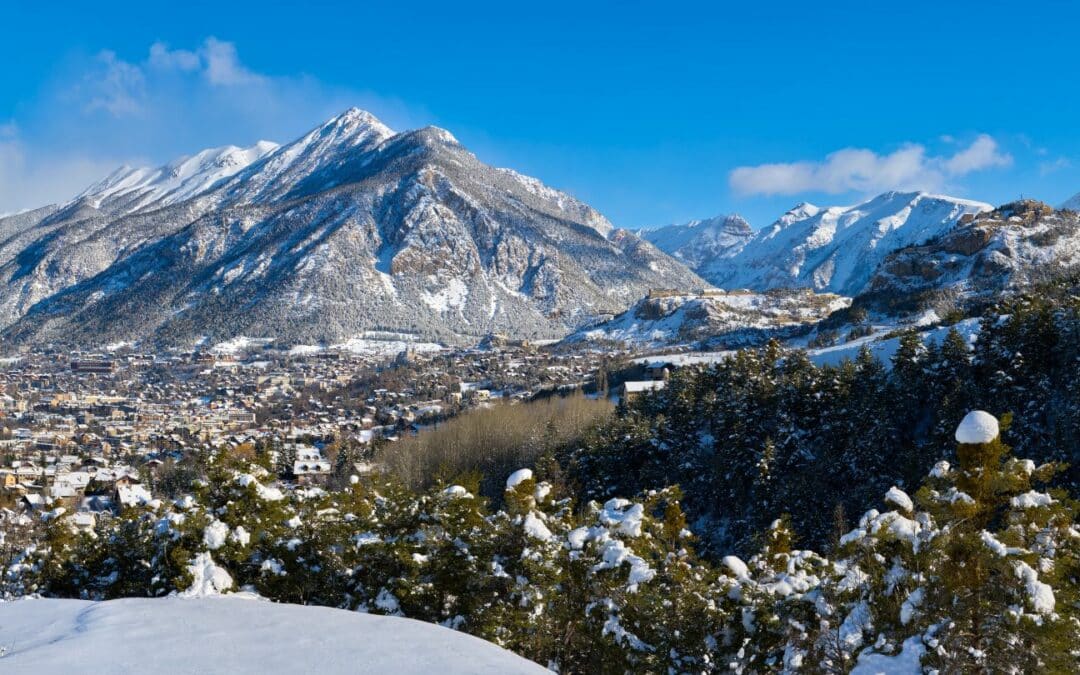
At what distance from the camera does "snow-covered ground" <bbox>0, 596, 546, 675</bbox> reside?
4559 mm

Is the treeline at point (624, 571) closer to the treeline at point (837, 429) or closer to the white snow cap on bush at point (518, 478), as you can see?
the white snow cap on bush at point (518, 478)

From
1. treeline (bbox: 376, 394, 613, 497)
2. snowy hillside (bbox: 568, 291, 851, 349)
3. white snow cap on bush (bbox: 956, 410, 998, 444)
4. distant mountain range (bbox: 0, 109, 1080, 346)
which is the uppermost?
distant mountain range (bbox: 0, 109, 1080, 346)

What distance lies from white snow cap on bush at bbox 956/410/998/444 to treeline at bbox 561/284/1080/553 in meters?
17.3

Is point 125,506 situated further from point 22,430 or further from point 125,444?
point 22,430

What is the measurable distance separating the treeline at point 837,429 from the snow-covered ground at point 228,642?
1903cm

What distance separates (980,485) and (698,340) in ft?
334

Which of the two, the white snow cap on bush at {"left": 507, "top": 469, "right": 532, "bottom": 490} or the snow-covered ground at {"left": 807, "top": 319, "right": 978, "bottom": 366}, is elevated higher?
the snow-covered ground at {"left": 807, "top": 319, "right": 978, "bottom": 366}

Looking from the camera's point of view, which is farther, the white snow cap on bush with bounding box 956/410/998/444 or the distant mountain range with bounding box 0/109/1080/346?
the distant mountain range with bounding box 0/109/1080/346

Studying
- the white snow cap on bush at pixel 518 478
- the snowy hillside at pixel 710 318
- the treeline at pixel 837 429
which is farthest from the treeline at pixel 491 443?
the snowy hillside at pixel 710 318

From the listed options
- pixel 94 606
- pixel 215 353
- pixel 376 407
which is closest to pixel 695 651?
pixel 94 606

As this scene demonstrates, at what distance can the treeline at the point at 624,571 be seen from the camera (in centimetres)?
535

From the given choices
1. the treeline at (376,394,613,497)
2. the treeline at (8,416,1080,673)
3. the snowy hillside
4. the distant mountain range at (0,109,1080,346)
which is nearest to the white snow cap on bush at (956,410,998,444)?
the treeline at (8,416,1080,673)

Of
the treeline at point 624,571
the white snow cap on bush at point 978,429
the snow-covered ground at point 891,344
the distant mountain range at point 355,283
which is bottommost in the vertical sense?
the treeline at point 624,571

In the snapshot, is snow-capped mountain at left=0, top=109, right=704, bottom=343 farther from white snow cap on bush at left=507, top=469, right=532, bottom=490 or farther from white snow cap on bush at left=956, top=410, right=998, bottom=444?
white snow cap on bush at left=956, top=410, right=998, bottom=444
